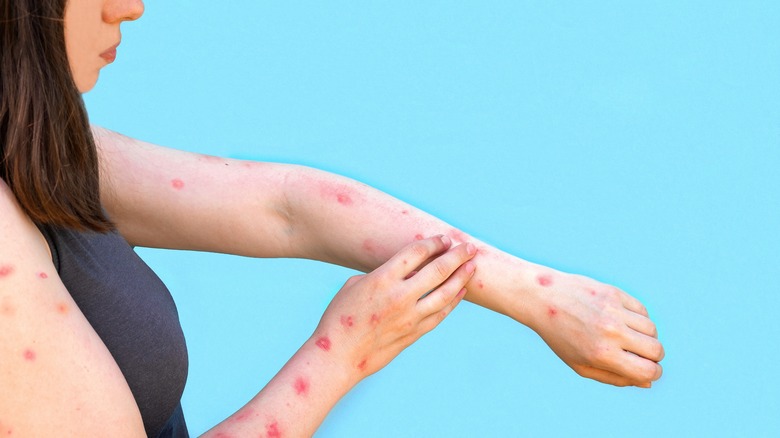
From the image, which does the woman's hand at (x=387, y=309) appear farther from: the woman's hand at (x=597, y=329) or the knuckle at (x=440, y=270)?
the woman's hand at (x=597, y=329)

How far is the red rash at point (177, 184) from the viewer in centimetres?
116

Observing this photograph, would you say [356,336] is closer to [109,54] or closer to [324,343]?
[324,343]

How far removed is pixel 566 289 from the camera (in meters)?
1.10

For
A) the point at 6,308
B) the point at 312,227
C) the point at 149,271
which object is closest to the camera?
the point at 6,308

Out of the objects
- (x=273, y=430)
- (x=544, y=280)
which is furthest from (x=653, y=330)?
(x=273, y=430)

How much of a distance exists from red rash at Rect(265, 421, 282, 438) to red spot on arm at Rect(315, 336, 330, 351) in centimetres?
11

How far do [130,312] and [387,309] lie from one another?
0.26 metres

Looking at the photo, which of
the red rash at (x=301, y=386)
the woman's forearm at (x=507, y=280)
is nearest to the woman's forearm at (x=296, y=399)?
the red rash at (x=301, y=386)

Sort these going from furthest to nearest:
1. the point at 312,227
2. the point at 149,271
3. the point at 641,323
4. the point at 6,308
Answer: the point at 312,227 → the point at 641,323 → the point at 149,271 → the point at 6,308

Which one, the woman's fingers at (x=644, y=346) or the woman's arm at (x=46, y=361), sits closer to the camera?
the woman's arm at (x=46, y=361)

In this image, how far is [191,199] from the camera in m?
1.16

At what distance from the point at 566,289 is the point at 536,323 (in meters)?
0.05

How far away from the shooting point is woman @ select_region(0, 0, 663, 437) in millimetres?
705

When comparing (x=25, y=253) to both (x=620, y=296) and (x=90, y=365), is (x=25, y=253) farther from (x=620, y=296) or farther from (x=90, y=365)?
(x=620, y=296)
